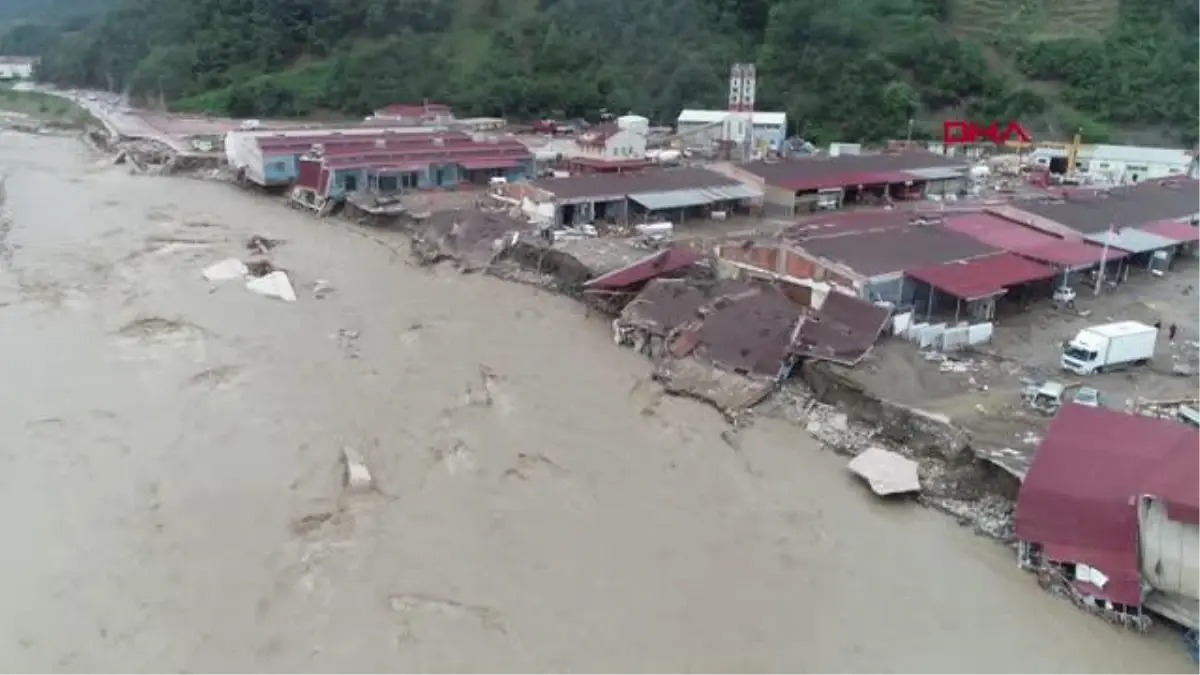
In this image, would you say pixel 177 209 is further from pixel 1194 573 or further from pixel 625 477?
pixel 1194 573

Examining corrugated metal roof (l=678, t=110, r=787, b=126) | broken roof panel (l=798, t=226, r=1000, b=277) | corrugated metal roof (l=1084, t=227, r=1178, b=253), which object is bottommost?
corrugated metal roof (l=1084, t=227, r=1178, b=253)

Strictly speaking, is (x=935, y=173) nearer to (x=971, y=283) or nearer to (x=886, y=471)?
(x=971, y=283)

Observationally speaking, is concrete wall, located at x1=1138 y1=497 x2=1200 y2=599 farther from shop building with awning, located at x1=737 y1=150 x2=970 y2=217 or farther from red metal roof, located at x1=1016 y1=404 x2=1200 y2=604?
shop building with awning, located at x1=737 y1=150 x2=970 y2=217

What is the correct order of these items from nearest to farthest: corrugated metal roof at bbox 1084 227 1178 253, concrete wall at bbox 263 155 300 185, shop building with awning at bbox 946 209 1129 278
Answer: shop building with awning at bbox 946 209 1129 278
corrugated metal roof at bbox 1084 227 1178 253
concrete wall at bbox 263 155 300 185

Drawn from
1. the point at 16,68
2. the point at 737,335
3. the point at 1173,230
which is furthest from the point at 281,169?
the point at 16,68

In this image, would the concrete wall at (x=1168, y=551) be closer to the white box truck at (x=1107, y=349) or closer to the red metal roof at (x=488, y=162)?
the white box truck at (x=1107, y=349)

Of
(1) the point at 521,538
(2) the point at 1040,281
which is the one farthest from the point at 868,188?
(1) the point at 521,538

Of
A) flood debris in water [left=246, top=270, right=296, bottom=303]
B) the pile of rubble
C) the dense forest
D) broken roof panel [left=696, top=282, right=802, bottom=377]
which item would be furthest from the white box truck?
the dense forest

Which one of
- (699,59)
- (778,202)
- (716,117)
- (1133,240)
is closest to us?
(1133,240)
